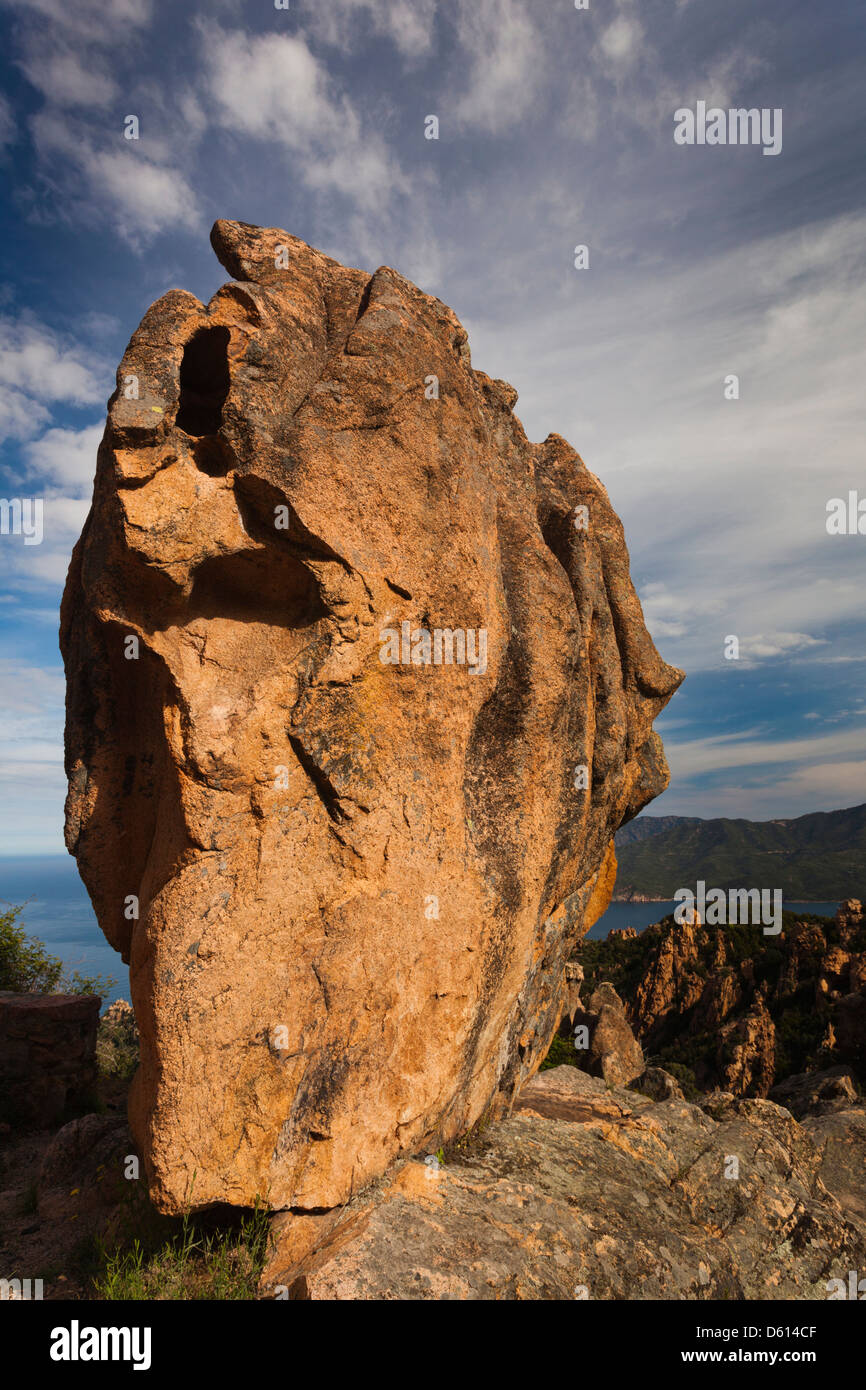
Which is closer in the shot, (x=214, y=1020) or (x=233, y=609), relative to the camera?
(x=214, y=1020)

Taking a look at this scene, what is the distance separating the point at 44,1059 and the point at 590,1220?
23.3 feet

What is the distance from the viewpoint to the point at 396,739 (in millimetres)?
6461

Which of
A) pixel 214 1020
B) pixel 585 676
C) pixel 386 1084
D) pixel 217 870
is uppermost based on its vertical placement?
pixel 585 676

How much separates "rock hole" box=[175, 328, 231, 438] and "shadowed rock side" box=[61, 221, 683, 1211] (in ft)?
0.08

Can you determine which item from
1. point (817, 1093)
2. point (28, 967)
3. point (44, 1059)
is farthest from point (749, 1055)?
point (44, 1059)

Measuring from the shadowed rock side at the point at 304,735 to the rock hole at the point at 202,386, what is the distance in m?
0.02

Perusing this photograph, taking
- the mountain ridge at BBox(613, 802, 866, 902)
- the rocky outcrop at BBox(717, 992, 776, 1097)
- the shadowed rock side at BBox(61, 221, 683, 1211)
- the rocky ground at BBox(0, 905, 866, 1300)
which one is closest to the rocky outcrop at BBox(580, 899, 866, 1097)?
the rocky outcrop at BBox(717, 992, 776, 1097)

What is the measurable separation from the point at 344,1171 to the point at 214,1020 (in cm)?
163

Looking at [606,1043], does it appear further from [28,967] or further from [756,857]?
[756,857]

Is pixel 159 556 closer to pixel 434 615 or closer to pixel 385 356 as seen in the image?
pixel 434 615

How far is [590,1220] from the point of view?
5.96 metres

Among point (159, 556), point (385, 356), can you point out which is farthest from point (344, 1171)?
point (385, 356)

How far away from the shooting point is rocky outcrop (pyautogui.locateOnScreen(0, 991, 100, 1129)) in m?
9.07

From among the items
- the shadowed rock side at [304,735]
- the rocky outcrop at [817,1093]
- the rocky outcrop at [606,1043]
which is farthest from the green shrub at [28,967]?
the rocky outcrop at [817,1093]
